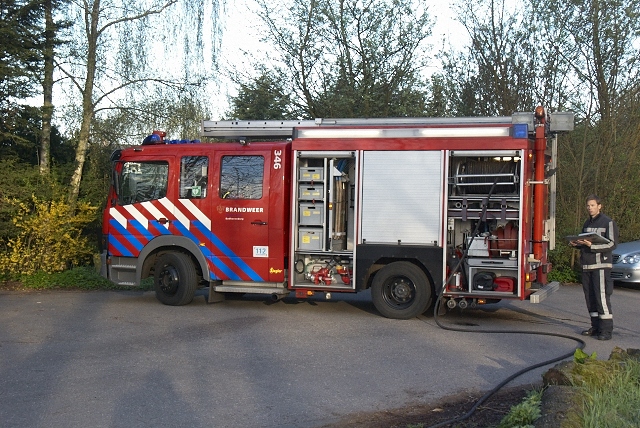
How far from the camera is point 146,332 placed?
31.5ft

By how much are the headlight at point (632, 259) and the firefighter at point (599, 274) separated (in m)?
5.72

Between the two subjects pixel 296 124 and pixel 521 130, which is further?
pixel 296 124

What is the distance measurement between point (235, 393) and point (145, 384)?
37.2 inches

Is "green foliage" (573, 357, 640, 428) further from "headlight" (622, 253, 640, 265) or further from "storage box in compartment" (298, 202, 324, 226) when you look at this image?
"headlight" (622, 253, 640, 265)

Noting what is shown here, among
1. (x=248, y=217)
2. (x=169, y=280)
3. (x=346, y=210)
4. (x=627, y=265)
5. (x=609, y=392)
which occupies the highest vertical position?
(x=346, y=210)

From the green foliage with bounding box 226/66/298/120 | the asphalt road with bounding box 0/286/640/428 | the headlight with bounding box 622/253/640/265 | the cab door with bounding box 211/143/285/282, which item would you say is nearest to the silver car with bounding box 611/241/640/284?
the headlight with bounding box 622/253/640/265

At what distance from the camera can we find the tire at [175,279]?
1159cm

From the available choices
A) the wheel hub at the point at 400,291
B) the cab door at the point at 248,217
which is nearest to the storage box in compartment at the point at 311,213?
the cab door at the point at 248,217

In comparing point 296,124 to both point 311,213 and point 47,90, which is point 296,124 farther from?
point 47,90

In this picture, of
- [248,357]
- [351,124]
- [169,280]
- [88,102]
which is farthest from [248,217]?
[88,102]

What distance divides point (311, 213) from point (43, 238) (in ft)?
22.6

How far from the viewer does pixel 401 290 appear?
1052cm

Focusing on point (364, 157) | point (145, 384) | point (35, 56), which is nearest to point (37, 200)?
point (35, 56)

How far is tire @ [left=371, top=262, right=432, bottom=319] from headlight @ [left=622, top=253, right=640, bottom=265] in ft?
20.8
